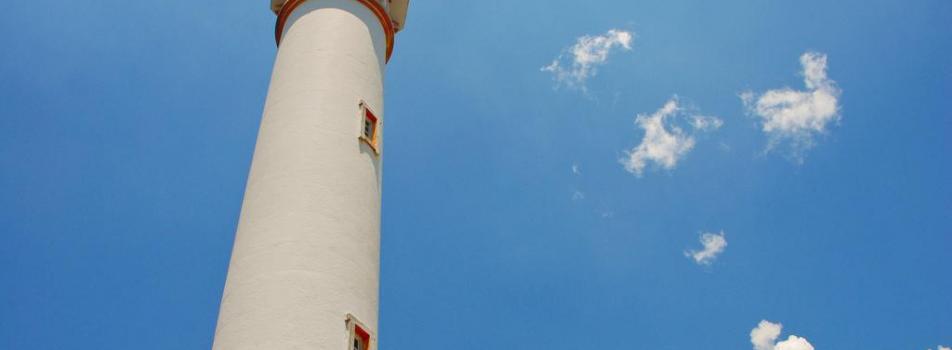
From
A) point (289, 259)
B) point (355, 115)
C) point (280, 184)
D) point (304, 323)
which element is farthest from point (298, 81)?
point (304, 323)

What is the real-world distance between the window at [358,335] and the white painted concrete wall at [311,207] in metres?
0.12

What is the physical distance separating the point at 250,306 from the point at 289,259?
1.02 m

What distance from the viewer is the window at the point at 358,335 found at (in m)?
13.8

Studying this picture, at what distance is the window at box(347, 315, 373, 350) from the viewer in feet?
45.3

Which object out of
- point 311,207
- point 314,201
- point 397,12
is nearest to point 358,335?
point 311,207

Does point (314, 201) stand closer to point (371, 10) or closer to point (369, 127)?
point (369, 127)

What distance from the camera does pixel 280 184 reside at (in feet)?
51.0

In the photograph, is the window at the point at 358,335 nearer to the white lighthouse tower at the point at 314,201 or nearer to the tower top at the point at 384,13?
the white lighthouse tower at the point at 314,201

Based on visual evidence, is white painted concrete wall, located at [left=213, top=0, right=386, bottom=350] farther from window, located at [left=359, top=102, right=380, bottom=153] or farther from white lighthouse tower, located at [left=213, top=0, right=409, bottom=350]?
window, located at [left=359, top=102, right=380, bottom=153]

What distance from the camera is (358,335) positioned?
557 inches

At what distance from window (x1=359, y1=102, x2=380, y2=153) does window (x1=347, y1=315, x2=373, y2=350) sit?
4466 mm

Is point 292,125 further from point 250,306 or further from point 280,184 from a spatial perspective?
point 250,306

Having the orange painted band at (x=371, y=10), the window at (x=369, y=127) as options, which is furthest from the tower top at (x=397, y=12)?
the window at (x=369, y=127)

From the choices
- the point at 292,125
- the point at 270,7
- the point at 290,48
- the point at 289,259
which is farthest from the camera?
the point at 270,7
